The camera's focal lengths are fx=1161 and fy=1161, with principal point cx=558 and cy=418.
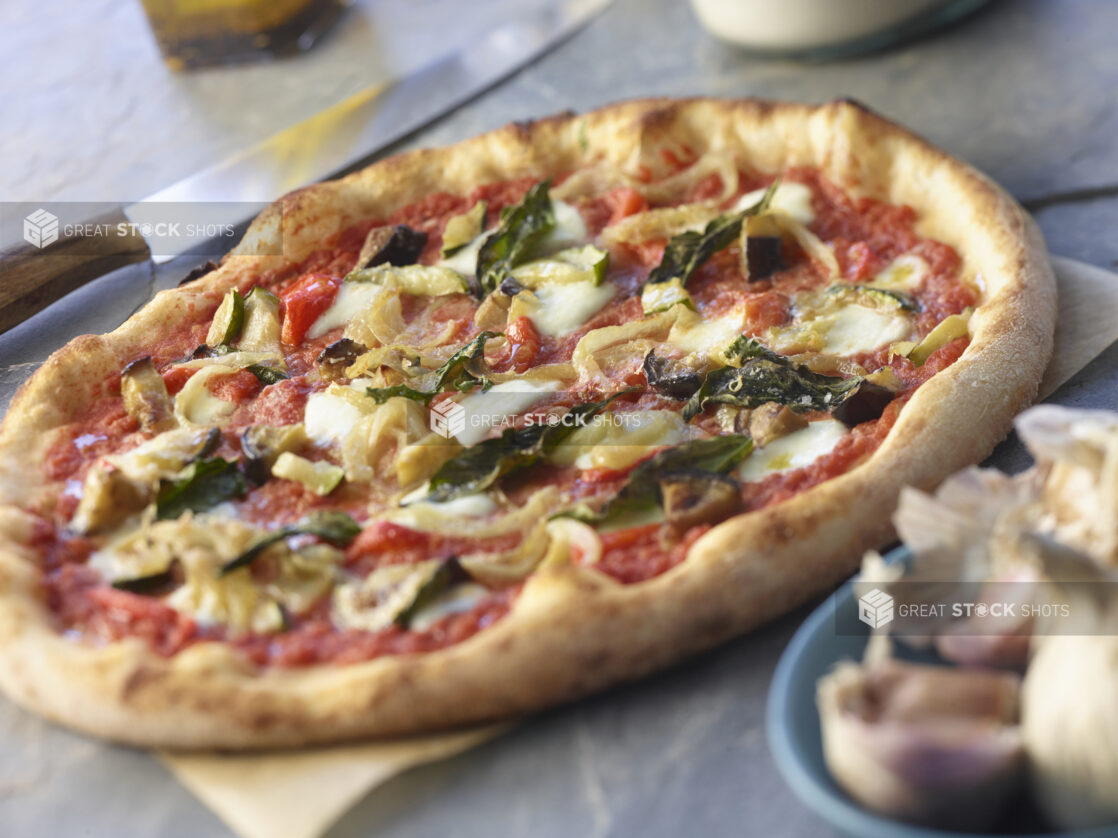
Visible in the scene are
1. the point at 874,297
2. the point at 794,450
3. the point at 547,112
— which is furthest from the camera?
the point at 547,112

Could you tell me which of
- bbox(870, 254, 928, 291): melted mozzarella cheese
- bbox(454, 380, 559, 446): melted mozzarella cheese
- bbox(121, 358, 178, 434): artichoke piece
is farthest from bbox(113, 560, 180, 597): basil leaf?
bbox(870, 254, 928, 291): melted mozzarella cheese

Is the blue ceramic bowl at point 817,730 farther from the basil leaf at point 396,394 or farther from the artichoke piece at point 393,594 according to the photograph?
the basil leaf at point 396,394

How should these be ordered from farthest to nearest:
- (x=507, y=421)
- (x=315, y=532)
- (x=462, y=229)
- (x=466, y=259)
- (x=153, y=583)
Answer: (x=462, y=229) → (x=466, y=259) → (x=507, y=421) → (x=315, y=532) → (x=153, y=583)

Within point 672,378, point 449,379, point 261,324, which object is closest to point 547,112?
point 261,324

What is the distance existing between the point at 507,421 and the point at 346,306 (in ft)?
3.64

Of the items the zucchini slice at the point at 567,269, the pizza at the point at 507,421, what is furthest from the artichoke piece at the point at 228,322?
the zucchini slice at the point at 567,269

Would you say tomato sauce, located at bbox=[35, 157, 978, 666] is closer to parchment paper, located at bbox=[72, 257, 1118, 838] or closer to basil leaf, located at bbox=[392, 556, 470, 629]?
basil leaf, located at bbox=[392, 556, 470, 629]

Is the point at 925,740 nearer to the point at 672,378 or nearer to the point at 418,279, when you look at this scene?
the point at 672,378

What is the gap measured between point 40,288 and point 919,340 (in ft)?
12.0

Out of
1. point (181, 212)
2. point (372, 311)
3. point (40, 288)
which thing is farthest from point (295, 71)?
point (372, 311)

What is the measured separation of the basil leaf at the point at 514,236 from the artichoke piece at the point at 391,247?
341mm

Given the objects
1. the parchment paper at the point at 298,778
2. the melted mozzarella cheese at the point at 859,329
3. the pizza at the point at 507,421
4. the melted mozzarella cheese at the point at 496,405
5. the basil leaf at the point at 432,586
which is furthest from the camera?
the melted mozzarella cheese at the point at 859,329

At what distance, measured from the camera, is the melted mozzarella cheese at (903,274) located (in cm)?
445

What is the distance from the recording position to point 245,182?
5746 mm
